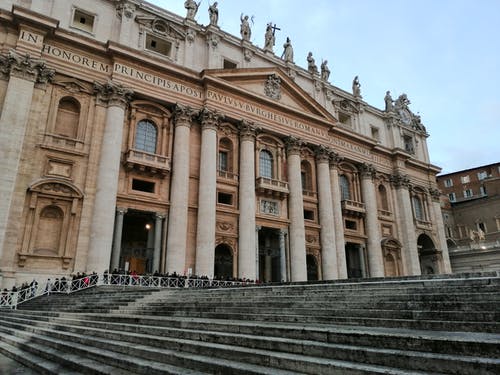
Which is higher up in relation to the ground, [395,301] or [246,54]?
[246,54]

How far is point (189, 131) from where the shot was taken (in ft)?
73.9

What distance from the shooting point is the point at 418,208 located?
1417 inches

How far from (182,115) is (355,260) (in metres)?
18.1

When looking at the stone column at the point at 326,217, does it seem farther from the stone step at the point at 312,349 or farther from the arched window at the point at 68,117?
the stone step at the point at 312,349

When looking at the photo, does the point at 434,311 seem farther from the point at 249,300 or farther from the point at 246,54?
the point at 246,54

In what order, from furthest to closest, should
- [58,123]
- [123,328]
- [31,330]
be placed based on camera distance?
[58,123], [31,330], [123,328]

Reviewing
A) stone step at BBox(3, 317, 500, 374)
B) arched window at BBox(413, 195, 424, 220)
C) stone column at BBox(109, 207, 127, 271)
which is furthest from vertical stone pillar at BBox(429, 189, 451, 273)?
stone step at BBox(3, 317, 500, 374)

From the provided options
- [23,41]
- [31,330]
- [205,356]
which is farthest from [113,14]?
[205,356]

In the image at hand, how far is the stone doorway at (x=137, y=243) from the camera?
20.4 metres

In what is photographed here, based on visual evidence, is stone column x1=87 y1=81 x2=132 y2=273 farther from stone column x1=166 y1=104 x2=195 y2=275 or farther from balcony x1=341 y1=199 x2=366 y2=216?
balcony x1=341 y1=199 x2=366 y2=216

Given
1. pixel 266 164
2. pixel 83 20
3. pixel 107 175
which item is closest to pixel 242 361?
pixel 107 175

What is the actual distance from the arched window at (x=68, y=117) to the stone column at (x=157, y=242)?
21.3 ft

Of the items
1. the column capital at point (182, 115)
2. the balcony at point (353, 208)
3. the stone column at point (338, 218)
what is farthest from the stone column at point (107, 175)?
the balcony at point (353, 208)

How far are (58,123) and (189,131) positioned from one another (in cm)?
727
